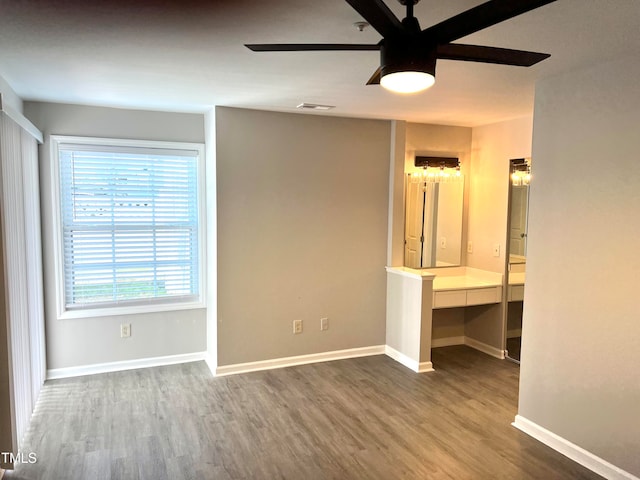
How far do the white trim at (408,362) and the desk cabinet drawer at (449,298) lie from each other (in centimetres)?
55

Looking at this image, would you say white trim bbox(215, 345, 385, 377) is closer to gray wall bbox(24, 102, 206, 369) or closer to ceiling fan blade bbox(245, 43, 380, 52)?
gray wall bbox(24, 102, 206, 369)

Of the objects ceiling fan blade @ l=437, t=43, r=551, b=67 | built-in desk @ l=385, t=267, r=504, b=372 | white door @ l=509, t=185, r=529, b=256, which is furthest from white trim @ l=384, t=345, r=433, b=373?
ceiling fan blade @ l=437, t=43, r=551, b=67

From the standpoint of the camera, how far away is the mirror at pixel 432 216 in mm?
4887

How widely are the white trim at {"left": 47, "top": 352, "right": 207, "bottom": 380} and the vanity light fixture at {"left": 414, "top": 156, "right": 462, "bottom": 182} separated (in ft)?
9.53

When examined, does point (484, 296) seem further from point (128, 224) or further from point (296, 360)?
point (128, 224)

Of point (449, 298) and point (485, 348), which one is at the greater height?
point (449, 298)

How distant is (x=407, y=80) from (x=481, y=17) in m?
0.27

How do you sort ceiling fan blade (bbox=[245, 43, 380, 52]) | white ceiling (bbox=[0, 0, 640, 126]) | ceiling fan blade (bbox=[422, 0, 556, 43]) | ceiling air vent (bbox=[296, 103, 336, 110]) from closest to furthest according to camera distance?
1. ceiling fan blade (bbox=[422, 0, 556, 43])
2. ceiling fan blade (bbox=[245, 43, 380, 52])
3. white ceiling (bbox=[0, 0, 640, 126])
4. ceiling air vent (bbox=[296, 103, 336, 110])

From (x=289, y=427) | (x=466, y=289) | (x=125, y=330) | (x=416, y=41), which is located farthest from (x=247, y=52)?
(x=466, y=289)

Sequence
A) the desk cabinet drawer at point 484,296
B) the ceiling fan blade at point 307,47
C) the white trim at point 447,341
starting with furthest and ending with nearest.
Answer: the white trim at point 447,341 < the desk cabinet drawer at point 484,296 < the ceiling fan blade at point 307,47

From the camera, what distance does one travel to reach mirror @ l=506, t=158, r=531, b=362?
4.53 metres

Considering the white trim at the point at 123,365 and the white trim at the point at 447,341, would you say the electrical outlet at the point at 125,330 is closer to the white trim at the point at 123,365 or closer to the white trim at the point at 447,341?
the white trim at the point at 123,365

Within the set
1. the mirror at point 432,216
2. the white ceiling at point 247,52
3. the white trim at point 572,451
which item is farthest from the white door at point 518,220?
the white trim at point 572,451

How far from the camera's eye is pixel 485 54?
5.41ft
